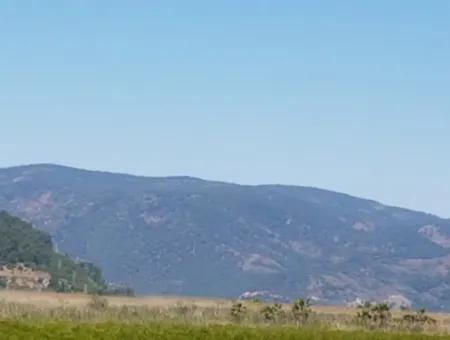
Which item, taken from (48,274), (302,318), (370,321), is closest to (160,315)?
(302,318)

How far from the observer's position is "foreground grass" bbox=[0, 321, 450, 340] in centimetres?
5397

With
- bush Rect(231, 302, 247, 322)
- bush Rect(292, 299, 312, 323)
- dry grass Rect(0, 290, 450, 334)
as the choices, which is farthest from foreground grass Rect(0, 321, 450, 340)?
bush Rect(292, 299, 312, 323)

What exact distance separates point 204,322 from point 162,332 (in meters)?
15.8

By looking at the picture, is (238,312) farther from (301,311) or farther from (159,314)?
(159,314)

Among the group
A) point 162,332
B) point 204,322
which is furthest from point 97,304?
point 162,332

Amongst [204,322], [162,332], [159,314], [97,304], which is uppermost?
[97,304]

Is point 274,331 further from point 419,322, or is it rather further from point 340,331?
point 419,322

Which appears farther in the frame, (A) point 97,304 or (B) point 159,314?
(A) point 97,304

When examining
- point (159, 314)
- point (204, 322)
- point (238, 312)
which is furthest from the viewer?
point (238, 312)

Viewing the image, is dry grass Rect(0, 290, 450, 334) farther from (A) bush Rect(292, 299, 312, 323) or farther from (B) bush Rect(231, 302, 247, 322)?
(A) bush Rect(292, 299, 312, 323)

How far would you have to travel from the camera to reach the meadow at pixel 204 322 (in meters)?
56.2

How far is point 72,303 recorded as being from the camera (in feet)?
316

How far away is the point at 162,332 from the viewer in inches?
2263

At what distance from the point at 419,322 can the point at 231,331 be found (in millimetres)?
30829
